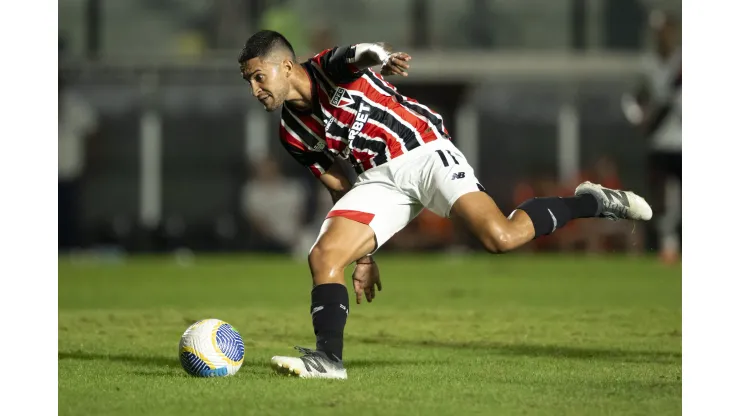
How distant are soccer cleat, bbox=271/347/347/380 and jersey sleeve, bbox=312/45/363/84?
1.68 meters

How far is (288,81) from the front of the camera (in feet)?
25.2

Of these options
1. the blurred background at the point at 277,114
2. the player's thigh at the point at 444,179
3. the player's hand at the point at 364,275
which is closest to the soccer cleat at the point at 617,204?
the player's thigh at the point at 444,179

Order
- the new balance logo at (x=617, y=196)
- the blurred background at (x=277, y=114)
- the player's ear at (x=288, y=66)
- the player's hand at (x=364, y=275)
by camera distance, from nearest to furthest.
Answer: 1. the player's ear at (x=288, y=66)
2. the player's hand at (x=364, y=275)
3. the new balance logo at (x=617, y=196)
4. the blurred background at (x=277, y=114)

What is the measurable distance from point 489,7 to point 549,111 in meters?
2.77

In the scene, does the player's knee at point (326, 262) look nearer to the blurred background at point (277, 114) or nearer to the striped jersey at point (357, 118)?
the striped jersey at point (357, 118)

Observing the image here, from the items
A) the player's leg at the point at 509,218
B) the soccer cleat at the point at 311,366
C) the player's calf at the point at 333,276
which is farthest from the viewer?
the player's leg at the point at 509,218

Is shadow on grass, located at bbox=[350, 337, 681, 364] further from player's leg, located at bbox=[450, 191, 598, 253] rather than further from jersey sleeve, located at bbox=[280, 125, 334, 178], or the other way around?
jersey sleeve, located at bbox=[280, 125, 334, 178]

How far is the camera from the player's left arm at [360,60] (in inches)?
285

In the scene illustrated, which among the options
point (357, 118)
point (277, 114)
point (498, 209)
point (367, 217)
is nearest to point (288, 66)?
point (357, 118)

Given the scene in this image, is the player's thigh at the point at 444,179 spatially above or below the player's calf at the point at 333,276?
above

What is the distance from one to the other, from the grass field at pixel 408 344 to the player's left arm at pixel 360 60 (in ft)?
5.97

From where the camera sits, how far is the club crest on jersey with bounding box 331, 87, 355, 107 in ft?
25.3

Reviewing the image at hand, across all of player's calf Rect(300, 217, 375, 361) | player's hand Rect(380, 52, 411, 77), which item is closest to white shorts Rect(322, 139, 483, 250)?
player's calf Rect(300, 217, 375, 361)

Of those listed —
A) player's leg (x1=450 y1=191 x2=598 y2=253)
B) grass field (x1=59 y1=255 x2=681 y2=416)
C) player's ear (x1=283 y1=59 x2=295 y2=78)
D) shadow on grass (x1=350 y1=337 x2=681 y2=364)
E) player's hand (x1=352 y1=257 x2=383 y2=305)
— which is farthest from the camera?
shadow on grass (x1=350 y1=337 x2=681 y2=364)
